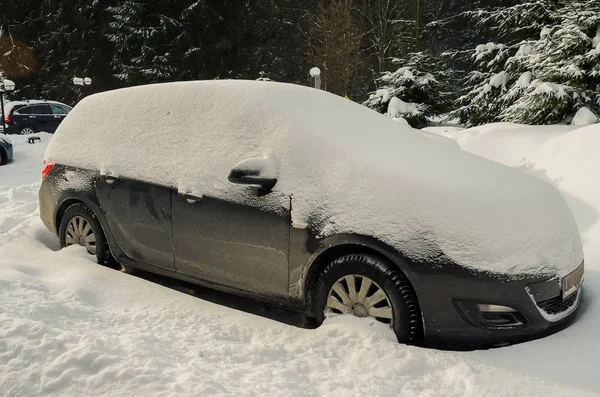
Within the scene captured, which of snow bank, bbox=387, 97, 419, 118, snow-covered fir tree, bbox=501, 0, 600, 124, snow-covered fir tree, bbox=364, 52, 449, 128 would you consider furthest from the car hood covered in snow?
snow-covered fir tree, bbox=364, 52, 449, 128

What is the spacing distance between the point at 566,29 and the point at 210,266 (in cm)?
926

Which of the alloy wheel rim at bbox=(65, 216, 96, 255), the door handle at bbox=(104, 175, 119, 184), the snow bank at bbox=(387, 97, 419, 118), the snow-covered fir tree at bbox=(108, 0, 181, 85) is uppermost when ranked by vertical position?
the snow-covered fir tree at bbox=(108, 0, 181, 85)

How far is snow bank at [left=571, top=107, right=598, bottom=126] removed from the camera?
8.95 m

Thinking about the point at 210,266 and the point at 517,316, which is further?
the point at 210,266

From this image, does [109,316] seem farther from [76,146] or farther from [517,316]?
[517,316]

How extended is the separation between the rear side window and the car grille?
2129 centimetres

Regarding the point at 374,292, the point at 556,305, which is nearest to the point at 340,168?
the point at 374,292

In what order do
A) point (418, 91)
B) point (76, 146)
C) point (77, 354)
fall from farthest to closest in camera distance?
point (418, 91)
point (76, 146)
point (77, 354)

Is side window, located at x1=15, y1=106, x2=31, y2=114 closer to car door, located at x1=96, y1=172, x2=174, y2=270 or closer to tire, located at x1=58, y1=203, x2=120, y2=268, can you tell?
tire, located at x1=58, y1=203, x2=120, y2=268

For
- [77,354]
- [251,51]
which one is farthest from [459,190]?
[251,51]

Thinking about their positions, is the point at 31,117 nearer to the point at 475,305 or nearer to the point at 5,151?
the point at 5,151

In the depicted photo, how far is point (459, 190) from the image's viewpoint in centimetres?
301

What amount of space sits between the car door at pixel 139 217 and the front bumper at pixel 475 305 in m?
2.00

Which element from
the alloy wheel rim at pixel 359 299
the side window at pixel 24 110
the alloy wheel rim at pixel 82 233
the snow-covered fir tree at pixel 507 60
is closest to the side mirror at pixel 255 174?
the alloy wheel rim at pixel 359 299
